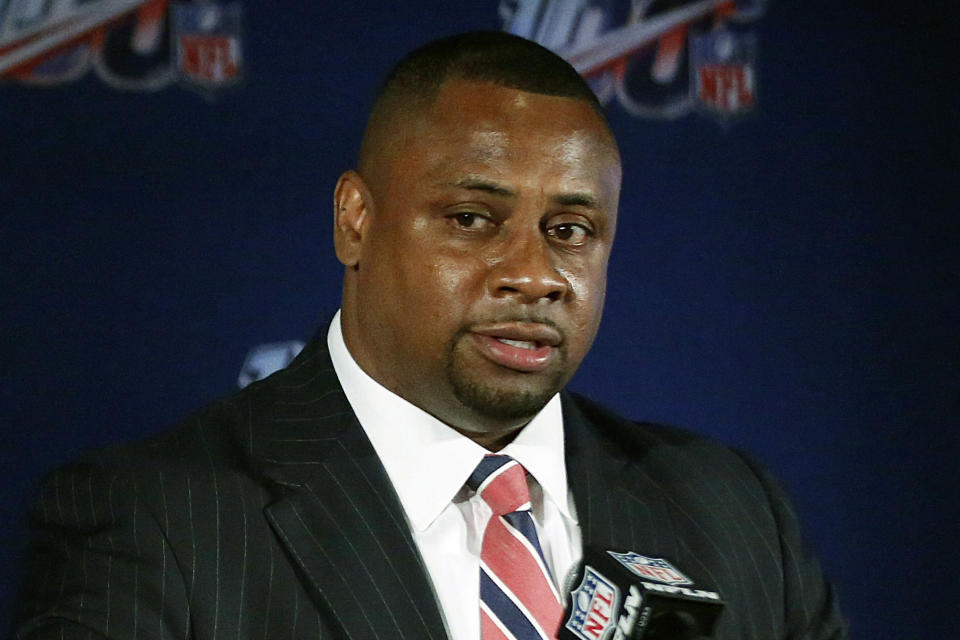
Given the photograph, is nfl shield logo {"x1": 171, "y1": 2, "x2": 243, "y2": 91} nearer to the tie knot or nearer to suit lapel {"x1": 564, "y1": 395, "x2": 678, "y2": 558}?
suit lapel {"x1": 564, "y1": 395, "x2": 678, "y2": 558}

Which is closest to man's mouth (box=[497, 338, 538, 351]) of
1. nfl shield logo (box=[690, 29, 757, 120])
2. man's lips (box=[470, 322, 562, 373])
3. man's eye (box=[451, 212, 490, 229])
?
man's lips (box=[470, 322, 562, 373])

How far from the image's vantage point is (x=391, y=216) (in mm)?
1489

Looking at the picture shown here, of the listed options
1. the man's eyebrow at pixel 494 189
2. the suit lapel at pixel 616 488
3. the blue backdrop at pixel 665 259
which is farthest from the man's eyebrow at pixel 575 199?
the blue backdrop at pixel 665 259

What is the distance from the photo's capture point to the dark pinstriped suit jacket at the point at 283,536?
1.34 m

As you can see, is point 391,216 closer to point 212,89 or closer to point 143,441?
point 143,441

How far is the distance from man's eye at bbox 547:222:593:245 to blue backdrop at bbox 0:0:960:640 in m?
0.74

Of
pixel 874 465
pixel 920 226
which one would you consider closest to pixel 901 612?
pixel 874 465

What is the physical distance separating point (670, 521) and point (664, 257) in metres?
0.80

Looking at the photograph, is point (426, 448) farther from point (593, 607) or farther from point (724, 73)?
point (724, 73)

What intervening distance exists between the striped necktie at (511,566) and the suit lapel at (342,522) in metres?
0.08

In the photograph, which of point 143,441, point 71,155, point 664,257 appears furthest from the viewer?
point 664,257

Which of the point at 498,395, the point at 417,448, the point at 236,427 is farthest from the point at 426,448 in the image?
the point at 236,427

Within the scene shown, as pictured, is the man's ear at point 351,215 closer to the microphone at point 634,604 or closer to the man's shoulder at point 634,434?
the man's shoulder at point 634,434

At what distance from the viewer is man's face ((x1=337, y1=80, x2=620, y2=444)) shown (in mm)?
1414
